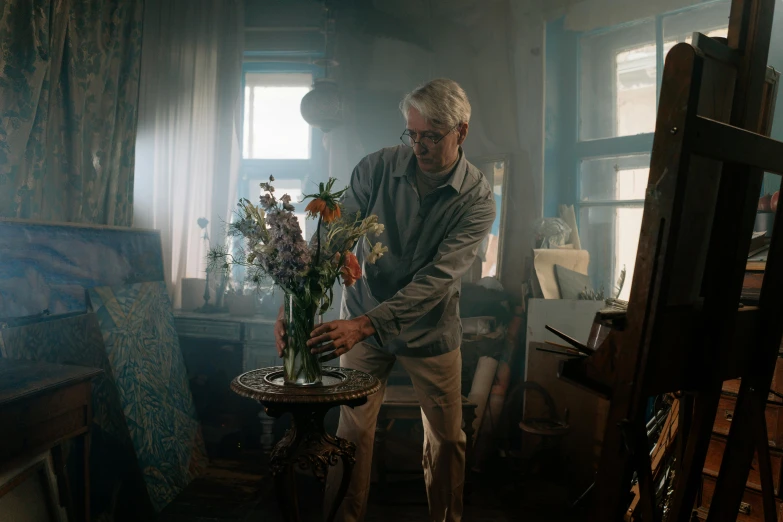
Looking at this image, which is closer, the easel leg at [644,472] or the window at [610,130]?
the easel leg at [644,472]

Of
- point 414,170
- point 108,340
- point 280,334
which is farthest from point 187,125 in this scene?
point 280,334

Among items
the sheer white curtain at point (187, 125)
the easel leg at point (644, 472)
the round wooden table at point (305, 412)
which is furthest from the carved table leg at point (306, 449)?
the sheer white curtain at point (187, 125)

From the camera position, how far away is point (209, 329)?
4.05m

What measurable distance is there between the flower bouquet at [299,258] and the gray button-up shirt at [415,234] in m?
0.34

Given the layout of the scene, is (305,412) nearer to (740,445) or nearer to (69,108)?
(740,445)

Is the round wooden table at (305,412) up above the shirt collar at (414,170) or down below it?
below

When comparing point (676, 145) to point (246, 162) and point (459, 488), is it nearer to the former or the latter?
point (459, 488)

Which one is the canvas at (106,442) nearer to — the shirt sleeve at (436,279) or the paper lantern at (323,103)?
the shirt sleeve at (436,279)

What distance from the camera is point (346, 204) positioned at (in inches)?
94.1

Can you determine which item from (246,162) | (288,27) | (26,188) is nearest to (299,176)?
(246,162)

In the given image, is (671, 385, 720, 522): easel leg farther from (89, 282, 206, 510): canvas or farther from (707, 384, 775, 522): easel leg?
(89, 282, 206, 510): canvas

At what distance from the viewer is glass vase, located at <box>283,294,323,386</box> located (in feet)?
6.14

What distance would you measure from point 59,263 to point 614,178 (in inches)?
132

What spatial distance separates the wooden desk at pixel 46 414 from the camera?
6.15 ft
